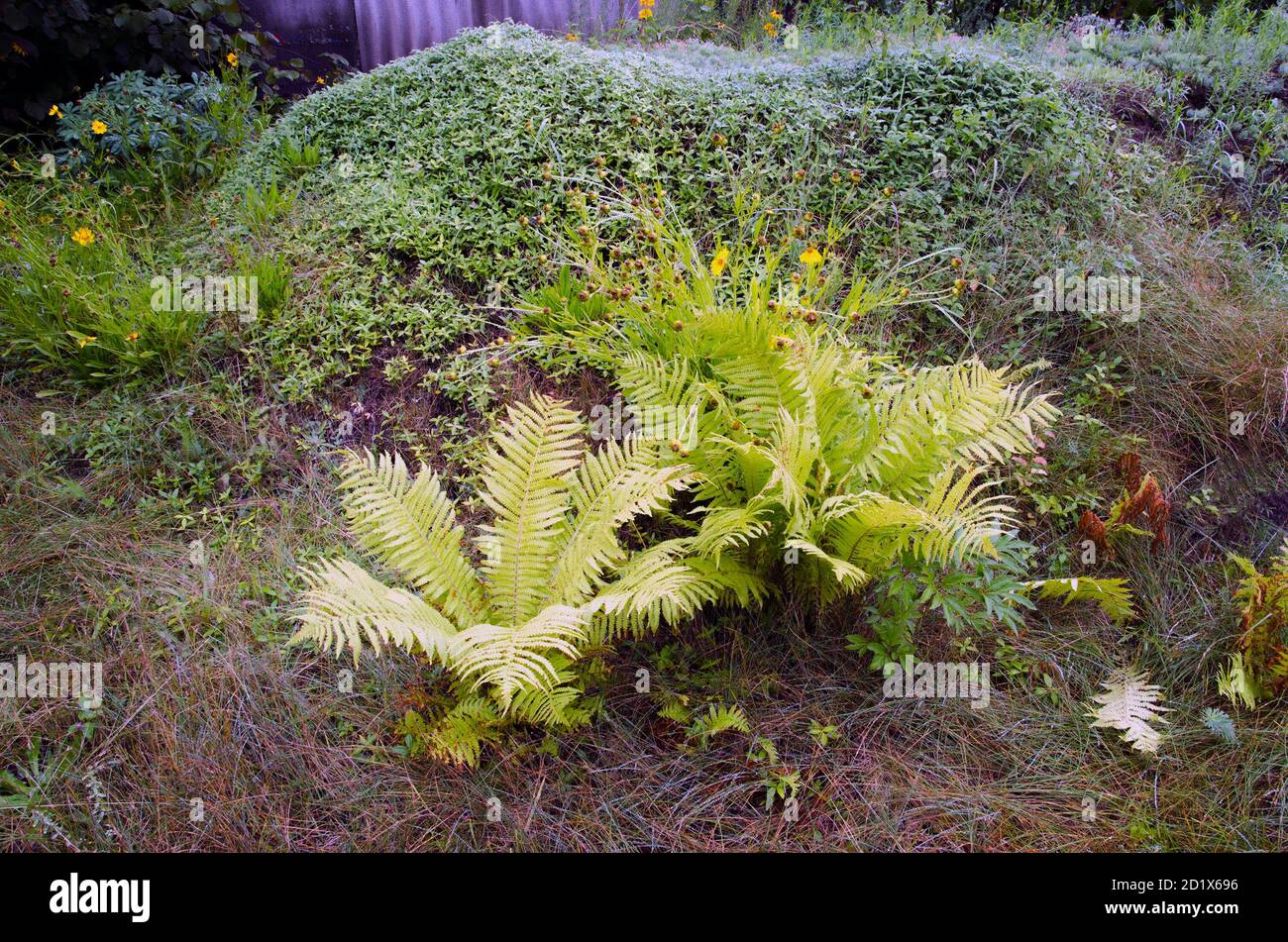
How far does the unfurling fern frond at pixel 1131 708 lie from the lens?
Answer: 7.83 feet

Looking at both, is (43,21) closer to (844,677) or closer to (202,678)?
(202,678)

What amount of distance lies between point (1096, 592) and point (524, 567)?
5.98 feet

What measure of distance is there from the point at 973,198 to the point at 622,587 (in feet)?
8.87

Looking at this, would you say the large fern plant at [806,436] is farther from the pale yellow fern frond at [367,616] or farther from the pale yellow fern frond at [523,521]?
the pale yellow fern frond at [367,616]

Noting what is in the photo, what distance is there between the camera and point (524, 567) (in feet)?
7.93

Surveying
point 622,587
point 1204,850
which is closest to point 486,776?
point 622,587

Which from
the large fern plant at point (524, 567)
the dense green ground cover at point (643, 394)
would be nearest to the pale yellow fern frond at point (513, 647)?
the large fern plant at point (524, 567)

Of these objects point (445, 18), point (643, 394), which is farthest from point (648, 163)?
point (445, 18)

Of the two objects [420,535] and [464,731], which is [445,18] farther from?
[464,731]

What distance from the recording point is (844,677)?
2.62 m

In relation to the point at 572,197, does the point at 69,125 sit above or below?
above

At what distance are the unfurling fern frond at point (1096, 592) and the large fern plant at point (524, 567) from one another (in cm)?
96

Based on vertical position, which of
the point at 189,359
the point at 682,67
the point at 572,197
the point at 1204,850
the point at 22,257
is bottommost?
the point at 1204,850

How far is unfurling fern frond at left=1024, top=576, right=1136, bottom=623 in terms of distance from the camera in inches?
101
